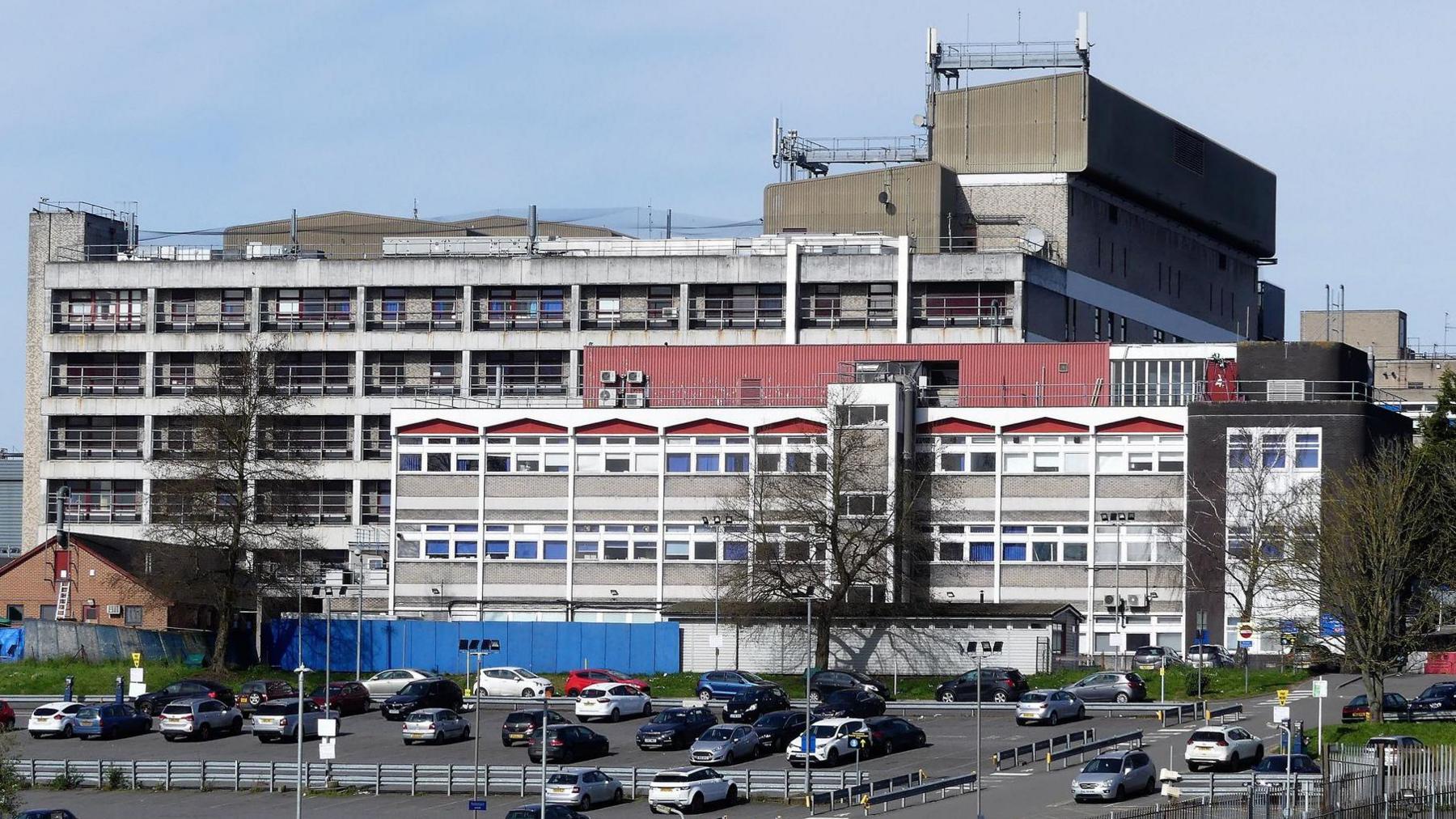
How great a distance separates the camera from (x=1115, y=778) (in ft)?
202

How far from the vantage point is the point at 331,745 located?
203 ft

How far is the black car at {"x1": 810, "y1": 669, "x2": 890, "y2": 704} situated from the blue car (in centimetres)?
2595

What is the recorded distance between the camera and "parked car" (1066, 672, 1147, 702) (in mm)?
83125

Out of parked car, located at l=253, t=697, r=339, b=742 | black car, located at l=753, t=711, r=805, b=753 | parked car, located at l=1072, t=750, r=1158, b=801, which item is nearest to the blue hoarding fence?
parked car, located at l=253, t=697, r=339, b=742

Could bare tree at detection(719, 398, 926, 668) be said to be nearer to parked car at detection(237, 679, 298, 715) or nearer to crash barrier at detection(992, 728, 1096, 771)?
parked car at detection(237, 679, 298, 715)

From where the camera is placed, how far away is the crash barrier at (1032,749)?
2741 inches

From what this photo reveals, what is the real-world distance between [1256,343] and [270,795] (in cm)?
5950

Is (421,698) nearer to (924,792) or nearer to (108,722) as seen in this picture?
(108,722)

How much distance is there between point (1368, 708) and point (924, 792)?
68.6ft

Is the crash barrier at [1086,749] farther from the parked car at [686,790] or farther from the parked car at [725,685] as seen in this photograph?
the parked car at [725,685]

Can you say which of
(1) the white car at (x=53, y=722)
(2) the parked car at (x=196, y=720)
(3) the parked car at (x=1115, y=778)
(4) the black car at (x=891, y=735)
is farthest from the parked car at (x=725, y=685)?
(3) the parked car at (x=1115, y=778)

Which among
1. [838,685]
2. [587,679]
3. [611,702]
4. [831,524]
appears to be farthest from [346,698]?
[831,524]

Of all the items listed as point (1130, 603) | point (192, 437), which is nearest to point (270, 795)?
point (1130, 603)

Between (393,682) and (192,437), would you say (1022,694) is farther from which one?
(192,437)
